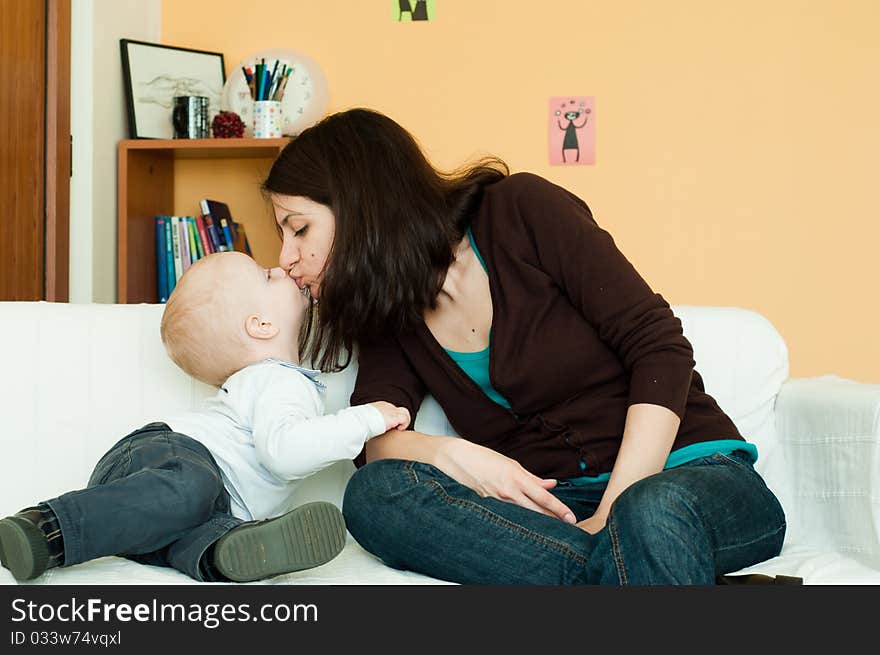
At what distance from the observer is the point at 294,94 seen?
275cm

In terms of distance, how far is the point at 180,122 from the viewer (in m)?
2.74

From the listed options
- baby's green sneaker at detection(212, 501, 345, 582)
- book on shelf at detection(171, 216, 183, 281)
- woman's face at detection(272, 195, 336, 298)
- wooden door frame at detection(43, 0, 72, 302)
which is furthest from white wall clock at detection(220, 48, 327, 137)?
baby's green sneaker at detection(212, 501, 345, 582)

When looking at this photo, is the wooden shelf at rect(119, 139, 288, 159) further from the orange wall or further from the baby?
the baby

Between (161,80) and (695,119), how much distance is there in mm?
1582

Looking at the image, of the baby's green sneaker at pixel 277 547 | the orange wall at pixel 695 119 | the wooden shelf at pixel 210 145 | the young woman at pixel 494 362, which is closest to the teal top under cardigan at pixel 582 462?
the young woman at pixel 494 362

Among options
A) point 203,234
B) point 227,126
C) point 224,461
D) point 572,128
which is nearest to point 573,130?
point 572,128

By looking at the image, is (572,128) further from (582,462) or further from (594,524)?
(594,524)

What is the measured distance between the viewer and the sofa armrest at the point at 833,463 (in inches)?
49.4

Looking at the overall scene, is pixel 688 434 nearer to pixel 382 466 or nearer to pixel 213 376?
pixel 382 466

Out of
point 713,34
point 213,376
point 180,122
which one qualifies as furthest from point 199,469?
point 713,34

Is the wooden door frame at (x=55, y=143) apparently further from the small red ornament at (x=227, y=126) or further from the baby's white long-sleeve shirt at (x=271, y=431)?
the baby's white long-sleeve shirt at (x=271, y=431)

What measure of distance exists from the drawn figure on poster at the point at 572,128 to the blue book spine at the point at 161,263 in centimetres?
121

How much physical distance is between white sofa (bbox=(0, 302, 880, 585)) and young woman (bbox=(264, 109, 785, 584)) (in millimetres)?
145

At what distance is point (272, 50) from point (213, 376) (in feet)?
5.27
